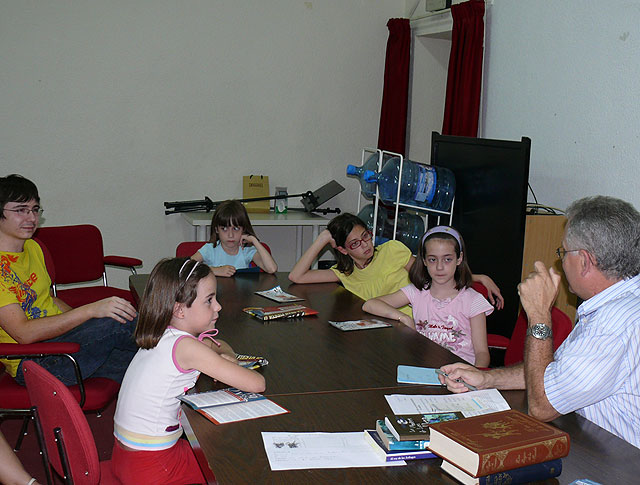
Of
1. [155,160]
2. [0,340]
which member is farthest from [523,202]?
[155,160]

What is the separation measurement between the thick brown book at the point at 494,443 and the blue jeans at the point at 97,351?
1690 millimetres

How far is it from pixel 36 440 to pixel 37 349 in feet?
3.16

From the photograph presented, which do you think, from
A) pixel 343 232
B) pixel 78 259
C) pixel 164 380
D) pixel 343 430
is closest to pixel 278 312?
pixel 343 232

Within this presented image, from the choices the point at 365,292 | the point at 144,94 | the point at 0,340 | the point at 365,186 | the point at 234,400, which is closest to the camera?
the point at 234,400

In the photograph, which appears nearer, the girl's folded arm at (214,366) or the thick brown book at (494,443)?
the thick brown book at (494,443)

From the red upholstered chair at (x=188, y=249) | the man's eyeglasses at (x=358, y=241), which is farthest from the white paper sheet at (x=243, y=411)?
the red upholstered chair at (x=188, y=249)

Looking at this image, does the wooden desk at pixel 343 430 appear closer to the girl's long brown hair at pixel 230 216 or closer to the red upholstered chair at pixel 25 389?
the red upholstered chair at pixel 25 389

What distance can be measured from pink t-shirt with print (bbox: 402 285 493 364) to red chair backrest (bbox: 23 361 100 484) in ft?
5.10

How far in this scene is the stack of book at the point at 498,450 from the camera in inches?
53.1

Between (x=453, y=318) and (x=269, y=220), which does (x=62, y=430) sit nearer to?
(x=453, y=318)

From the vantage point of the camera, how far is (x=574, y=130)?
376 cm

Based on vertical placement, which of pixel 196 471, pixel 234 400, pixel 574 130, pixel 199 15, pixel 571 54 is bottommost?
pixel 196 471

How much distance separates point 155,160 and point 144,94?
0.53 metres

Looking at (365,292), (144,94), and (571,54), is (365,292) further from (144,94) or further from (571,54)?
(144,94)
